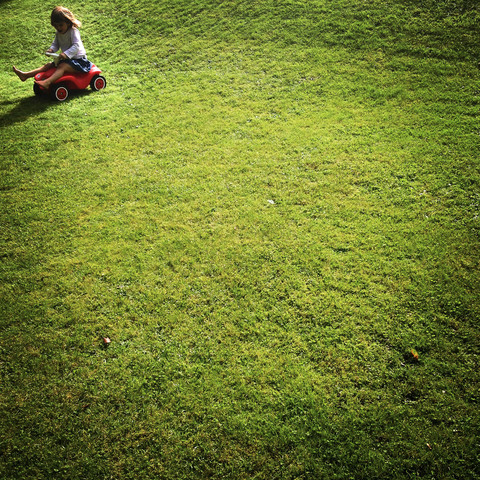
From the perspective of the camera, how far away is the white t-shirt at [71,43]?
953 cm

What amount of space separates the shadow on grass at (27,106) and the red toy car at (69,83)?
21cm

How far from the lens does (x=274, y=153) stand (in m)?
7.95

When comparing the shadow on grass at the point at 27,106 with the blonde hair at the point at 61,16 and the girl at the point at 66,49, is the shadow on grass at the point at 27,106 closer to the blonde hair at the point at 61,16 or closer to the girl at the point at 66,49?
the girl at the point at 66,49

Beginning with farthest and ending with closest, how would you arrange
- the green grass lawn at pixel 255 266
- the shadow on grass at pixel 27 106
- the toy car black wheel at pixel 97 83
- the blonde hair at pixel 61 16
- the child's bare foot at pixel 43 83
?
the toy car black wheel at pixel 97 83 < the child's bare foot at pixel 43 83 < the shadow on grass at pixel 27 106 < the blonde hair at pixel 61 16 < the green grass lawn at pixel 255 266

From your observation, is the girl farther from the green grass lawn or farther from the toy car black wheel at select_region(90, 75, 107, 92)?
the green grass lawn

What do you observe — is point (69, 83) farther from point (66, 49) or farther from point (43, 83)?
point (66, 49)

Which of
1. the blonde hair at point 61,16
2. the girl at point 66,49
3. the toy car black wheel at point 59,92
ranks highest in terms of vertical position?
the blonde hair at point 61,16

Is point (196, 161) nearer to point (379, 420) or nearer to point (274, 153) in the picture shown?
point (274, 153)

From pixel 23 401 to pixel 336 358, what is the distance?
4.43m

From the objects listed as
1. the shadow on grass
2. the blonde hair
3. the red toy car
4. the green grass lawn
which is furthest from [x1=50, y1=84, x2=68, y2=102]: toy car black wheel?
the blonde hair

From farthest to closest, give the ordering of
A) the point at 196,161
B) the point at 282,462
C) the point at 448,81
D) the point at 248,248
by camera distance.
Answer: the point at 448,81 < the point at 196,161 < the point at 248,248 < the point at 282,462

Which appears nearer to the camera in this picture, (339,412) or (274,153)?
(339,412)

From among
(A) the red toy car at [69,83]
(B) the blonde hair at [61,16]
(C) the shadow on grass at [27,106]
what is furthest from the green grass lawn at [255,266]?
(B) the blonde hair at [61,16]

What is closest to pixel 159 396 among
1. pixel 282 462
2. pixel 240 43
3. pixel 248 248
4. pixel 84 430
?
pixel 84 430
